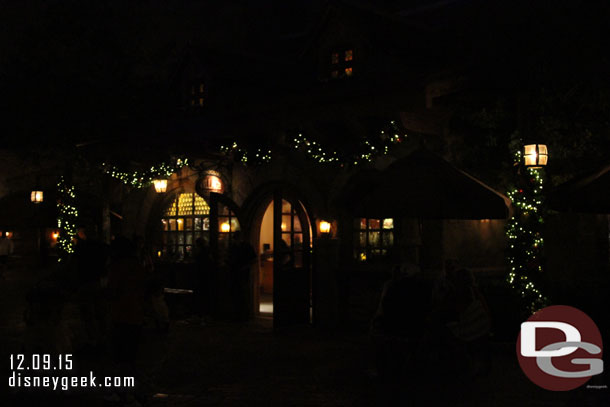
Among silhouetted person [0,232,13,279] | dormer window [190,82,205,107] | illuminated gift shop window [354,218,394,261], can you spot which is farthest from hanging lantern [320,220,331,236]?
silhouetted person [0,232,13,279]

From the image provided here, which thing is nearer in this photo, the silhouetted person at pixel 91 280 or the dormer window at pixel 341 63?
the silhouetted person at pixel 91 280

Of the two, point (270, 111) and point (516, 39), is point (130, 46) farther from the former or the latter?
point (516, 39)

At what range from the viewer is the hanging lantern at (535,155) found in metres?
10.2

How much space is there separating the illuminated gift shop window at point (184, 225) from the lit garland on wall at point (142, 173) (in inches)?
33.3

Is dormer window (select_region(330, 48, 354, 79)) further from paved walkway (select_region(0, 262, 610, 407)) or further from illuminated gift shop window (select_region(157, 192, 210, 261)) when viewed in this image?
paved walkway (select_region(0, 262, 610, 407))

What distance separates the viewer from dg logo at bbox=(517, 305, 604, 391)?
25.4ft

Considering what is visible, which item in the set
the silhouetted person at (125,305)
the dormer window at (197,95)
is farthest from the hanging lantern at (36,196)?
the silhouetted person at (125,305)

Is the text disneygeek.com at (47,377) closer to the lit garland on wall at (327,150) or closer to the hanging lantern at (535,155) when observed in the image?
the lit garland on wall at (327,150)

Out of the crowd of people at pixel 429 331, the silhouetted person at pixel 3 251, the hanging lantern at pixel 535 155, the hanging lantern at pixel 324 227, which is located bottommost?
the crowd of people at pixel 429 331

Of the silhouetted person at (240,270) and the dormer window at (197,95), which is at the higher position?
the dormer window at (197,95)

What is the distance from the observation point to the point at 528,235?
10.9m

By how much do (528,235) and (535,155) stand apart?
142 centimetres

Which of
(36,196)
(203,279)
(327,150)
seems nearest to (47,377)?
(203,279)

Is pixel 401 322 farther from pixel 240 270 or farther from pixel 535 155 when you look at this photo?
pixel 240 270
